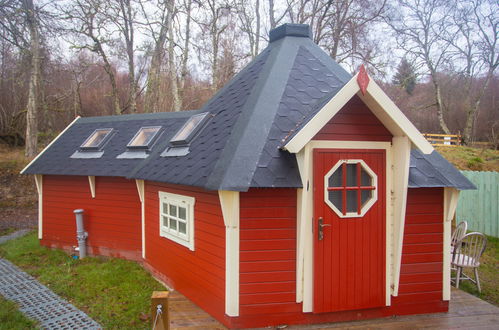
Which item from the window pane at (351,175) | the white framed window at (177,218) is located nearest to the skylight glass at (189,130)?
the white framed window at (177,218)

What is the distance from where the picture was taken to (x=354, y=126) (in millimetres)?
4625

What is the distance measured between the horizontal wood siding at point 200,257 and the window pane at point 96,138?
3644mm

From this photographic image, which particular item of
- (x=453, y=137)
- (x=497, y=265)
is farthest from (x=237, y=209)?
(x=453, y=137)

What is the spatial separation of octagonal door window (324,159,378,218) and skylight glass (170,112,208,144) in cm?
255

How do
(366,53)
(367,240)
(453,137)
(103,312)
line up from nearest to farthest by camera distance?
(367,240) → (103,312) → (366,53) → (453,137)

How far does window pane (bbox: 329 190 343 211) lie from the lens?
459 centimetres

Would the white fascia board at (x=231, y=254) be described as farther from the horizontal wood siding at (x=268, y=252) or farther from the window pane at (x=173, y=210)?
the window pane at (x=173, y=210)

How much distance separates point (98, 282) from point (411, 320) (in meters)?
5.58

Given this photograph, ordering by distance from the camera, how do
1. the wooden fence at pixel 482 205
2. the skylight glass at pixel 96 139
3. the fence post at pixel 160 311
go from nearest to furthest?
the fence post at pixel 160 311, the skylight glass at pixel 96 139, the wooden fence at pixel 482 205

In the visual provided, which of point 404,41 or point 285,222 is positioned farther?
point 404,41

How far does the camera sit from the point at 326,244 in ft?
14.9

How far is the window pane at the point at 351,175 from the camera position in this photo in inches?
184

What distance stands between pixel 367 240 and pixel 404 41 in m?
21.0

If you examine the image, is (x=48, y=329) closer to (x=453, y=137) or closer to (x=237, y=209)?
(x=237, y=209)
